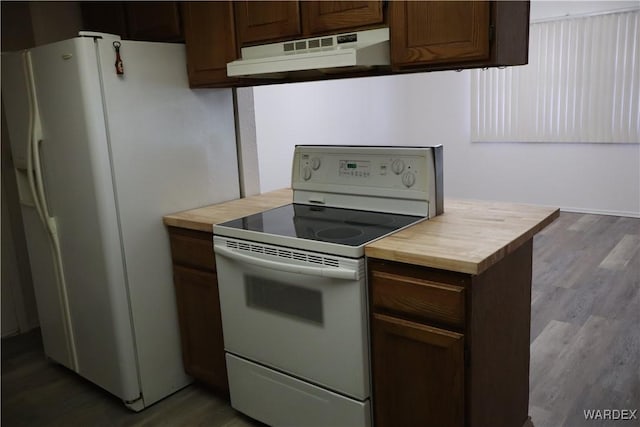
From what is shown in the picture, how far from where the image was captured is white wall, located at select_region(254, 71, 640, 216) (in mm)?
4613

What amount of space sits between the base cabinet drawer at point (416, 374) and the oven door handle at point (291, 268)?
0.17m

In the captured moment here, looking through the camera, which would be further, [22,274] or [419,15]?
[22,274]

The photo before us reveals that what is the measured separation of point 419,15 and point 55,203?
1742mm

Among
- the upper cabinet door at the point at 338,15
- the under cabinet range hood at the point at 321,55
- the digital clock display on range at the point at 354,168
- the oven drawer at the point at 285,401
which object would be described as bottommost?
the oven drawer at the point at 285,401

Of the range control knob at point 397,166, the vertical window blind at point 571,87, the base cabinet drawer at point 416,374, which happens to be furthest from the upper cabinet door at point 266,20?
the vertical window blind at point 571,87

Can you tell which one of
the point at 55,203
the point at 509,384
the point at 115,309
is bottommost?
the point at 509,384

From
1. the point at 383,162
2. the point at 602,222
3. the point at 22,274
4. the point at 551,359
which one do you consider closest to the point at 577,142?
the point at 602,222

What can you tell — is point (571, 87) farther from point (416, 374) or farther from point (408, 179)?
point (416, 374)

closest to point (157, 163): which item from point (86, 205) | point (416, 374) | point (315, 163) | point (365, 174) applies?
point (86, 205)

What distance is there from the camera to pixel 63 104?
7.05 ft

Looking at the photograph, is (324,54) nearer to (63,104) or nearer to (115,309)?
(63,104)

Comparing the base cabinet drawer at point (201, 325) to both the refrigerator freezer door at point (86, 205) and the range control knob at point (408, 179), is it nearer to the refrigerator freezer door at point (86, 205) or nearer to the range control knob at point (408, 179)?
the refrigerator freezer door at point (86, 205)

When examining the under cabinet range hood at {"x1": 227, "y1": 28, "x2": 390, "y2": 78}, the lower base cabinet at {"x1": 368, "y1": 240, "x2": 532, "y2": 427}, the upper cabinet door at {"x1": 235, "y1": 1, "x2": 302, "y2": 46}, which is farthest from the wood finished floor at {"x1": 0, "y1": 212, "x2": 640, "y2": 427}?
the upper cabinet door at {"x1": 235, "y1": 1, "x2": 302, "y2": 46}

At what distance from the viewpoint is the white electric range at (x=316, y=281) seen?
1.73 m
